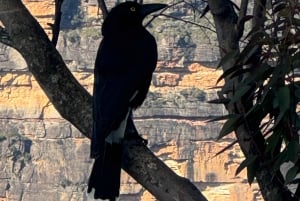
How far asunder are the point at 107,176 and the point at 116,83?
1.00 feet

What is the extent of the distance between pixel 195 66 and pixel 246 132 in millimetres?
30279

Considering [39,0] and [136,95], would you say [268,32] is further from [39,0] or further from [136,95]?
[39,0]

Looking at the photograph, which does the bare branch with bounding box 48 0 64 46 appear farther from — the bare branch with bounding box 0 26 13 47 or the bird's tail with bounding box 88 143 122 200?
the bird's tail with bounding box 88 143 122 200

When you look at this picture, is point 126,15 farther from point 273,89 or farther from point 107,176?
point 273,89

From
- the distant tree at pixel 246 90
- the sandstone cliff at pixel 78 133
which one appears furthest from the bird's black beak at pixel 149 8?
the sandstone cliff at pixel 78 133

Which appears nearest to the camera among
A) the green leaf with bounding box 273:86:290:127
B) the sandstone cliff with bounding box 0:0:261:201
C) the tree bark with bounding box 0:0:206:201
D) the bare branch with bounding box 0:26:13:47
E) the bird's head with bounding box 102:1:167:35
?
the green leaf with bounding box 273:86:290:127

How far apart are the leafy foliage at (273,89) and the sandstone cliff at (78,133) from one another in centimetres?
2820

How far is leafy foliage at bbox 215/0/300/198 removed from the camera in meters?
2.16

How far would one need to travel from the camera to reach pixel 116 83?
9.55 feet

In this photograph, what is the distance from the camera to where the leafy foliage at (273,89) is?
2.16 metres

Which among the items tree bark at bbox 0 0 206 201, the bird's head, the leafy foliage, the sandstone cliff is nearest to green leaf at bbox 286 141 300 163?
the leafy foliage

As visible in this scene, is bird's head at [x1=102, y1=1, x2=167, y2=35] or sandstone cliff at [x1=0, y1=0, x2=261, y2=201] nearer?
bird's head at [x1=102, y1=1, x2=167, y2=35]

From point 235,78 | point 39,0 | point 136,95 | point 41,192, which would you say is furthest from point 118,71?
point 41,192

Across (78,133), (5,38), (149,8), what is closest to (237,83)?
(5,38)
